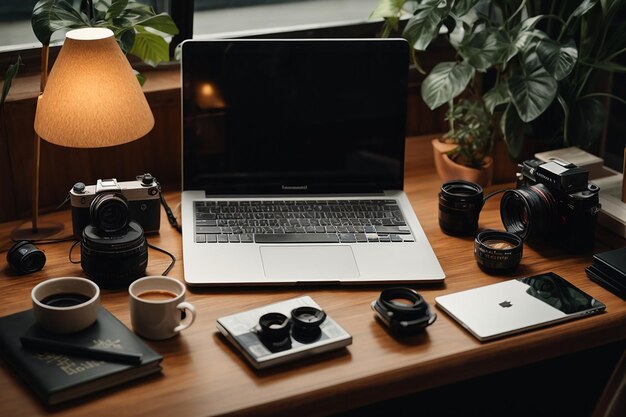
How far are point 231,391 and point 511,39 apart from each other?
101cm

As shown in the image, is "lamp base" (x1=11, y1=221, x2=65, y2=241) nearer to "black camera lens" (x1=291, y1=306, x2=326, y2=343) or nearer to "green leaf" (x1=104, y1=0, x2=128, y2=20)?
"green leaf" (x1=104, y1=0, x2=128, y2=20)

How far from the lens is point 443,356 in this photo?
1340 millimetres

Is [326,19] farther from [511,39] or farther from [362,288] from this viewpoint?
[362,288]

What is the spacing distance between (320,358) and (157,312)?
0.26 m

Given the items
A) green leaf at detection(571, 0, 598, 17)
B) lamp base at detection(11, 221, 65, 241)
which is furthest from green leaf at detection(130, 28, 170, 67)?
green leaf at detection(571, 0, 598, 17)

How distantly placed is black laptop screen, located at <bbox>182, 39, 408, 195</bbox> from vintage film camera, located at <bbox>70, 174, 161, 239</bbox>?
112mm

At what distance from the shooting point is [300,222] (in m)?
1.69

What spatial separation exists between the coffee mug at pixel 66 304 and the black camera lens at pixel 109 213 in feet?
0.45

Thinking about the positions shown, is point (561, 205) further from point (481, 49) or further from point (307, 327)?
point (307, 327)

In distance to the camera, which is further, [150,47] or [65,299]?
[150,47]

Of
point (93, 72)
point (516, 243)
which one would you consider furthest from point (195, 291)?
point (516, 243)

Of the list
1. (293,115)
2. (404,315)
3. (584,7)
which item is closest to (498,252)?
(404,315)

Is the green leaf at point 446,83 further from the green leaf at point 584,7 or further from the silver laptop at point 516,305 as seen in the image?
the silver laptop at point 516,305

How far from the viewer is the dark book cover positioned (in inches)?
47.8
